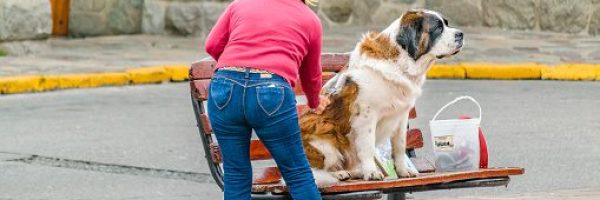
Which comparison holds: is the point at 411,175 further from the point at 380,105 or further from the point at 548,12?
the point at 548,12

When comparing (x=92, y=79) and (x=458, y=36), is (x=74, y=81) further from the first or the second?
(x=458, y=36)

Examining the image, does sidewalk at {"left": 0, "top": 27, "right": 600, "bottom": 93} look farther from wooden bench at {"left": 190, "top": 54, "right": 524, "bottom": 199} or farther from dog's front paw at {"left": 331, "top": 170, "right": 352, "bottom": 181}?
dog's front paw at {"left": 331, "top": 170, "right": 352, "bottom": 181}

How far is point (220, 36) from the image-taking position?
17.0 feet

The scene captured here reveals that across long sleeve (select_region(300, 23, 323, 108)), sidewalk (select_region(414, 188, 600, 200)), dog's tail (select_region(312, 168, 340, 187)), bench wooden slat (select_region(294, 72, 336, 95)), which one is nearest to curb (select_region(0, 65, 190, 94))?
sidewalk (select_region(414, 188, 600, 200))

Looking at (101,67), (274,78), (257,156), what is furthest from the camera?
(101,67)

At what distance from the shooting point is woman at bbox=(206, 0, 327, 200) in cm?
497

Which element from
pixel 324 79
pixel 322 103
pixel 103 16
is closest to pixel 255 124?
pixel 322 103

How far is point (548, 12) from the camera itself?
1659cm

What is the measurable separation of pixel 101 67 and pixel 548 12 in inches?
219

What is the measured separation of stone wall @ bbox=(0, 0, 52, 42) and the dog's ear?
946cm

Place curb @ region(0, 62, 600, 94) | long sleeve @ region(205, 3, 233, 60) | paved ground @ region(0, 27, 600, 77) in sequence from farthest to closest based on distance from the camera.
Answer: paved ground @ region(0, 27, 600, 77), curb @ region(0, 62, 600, 94), long sleeve @ region(205, 3, 233, 60)

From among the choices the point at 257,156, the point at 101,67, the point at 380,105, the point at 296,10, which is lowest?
the point at 101,67

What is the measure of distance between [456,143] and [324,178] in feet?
2.03

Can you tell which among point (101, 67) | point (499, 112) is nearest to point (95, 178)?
point (499, 112)
